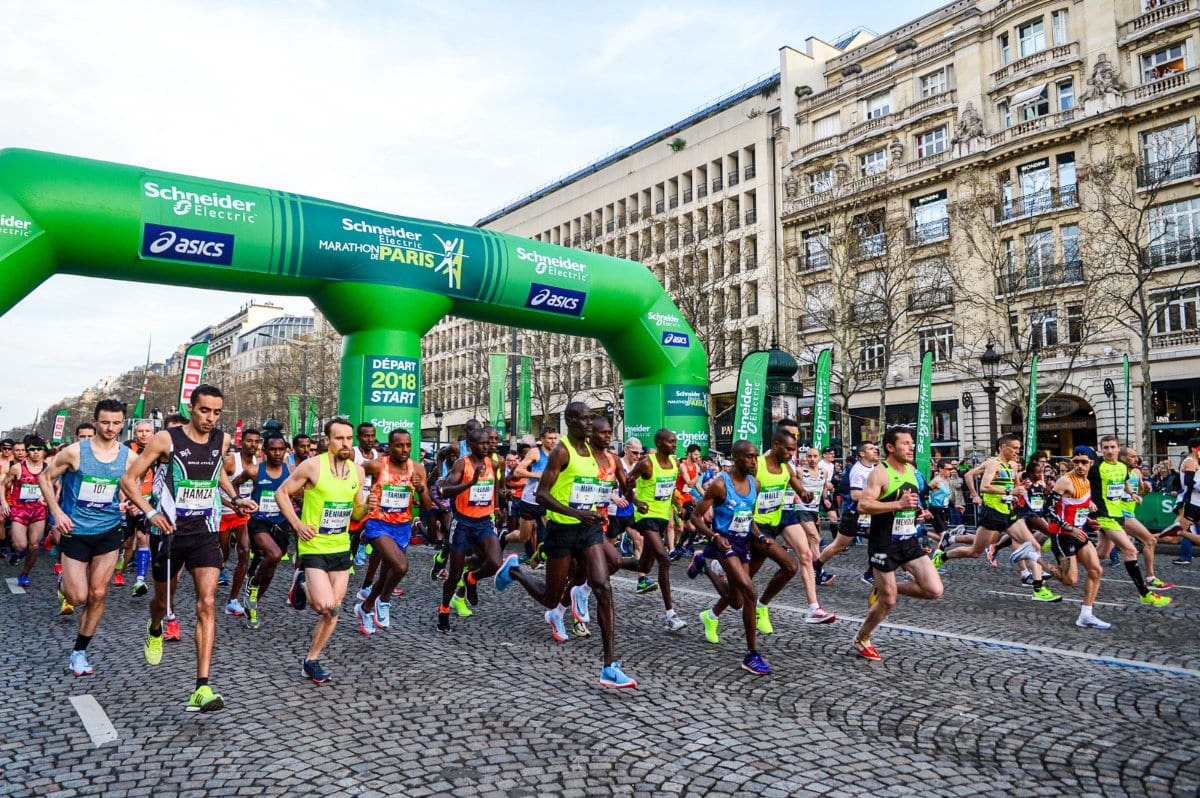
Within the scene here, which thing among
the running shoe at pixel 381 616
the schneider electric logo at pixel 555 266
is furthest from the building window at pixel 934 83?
the running shoe at pixel 381 616

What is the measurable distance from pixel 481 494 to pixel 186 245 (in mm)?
6798

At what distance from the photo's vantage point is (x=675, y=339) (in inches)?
671

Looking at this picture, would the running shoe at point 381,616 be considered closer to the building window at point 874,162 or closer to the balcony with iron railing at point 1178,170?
the balcony with iron railing at point 1178,170

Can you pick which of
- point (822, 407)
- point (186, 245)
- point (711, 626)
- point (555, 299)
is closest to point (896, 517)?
point (711, 626)

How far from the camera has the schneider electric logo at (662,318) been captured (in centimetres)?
1679

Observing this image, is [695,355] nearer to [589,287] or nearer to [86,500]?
[589,287]

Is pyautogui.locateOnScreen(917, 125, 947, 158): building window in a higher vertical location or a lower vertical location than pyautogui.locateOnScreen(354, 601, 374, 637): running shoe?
higher

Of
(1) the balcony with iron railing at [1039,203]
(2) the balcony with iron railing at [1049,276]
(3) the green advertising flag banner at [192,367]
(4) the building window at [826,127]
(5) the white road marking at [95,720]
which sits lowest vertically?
(5) the white road marking at [95,720]

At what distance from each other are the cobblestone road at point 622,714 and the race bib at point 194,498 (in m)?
1.16

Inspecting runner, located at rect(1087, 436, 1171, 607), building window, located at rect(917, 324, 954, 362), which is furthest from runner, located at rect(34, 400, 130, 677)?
building window, located at rect(917, 324, 954, 362)

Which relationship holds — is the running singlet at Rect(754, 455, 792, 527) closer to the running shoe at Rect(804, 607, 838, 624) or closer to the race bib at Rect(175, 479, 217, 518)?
the running shoe at Rect(804, 607, 838, 624)

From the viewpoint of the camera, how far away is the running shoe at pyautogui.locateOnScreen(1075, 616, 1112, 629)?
7.52 m

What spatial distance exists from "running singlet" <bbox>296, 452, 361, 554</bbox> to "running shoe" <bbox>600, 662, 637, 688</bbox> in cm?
202

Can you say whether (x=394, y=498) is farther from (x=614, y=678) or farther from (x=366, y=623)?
(x=614, y=678)
